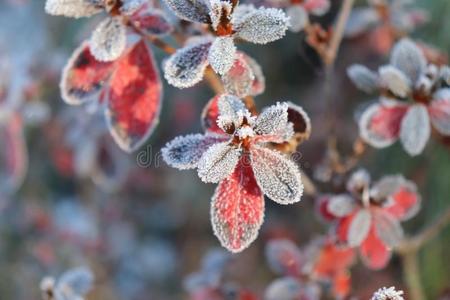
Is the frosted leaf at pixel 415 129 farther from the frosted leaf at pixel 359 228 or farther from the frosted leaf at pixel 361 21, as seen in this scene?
the frosted leaf at pixel 361 21

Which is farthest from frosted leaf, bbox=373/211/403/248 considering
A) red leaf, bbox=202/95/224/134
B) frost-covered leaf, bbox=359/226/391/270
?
red leaf, bbox=202/95/224/134

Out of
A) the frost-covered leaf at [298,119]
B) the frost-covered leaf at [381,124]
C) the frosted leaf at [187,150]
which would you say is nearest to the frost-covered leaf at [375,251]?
the frost-covered leaf at [381,124]

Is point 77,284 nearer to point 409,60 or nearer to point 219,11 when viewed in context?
point 219,11

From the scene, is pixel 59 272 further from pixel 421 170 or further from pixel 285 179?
pixel 285 179

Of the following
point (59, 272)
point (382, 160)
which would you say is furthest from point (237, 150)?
point (59, 272)

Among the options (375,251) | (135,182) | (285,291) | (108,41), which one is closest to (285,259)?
(285,291)

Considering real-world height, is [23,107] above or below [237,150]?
above

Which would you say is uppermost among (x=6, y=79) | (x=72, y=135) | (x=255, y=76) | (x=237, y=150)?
(x=6, y=79)
